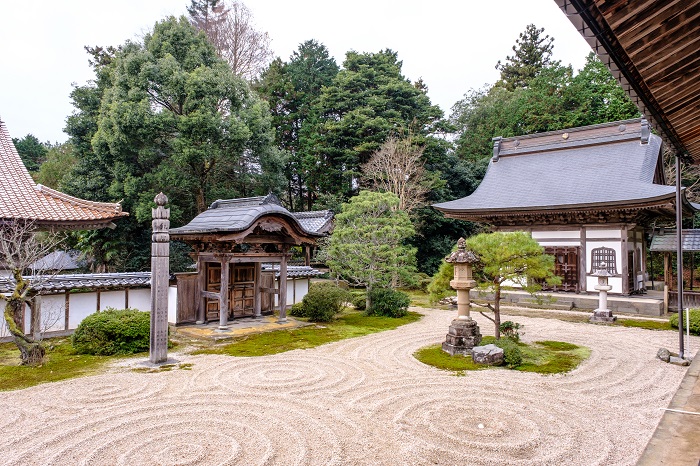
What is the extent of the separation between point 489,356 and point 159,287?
635 centimetres

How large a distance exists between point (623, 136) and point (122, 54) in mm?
23396

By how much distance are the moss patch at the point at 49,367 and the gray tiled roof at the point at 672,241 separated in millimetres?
16764

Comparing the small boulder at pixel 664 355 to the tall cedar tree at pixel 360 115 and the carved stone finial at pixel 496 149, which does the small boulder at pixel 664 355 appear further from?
the tall cedar tree at pixel 360 115

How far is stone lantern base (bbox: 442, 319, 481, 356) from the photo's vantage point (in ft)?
28.6

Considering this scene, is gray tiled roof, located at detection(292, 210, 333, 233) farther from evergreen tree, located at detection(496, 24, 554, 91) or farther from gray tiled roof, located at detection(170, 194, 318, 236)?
evergreen tree, located at detection(496, 24, 554, 91)

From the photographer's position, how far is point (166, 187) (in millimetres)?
18609

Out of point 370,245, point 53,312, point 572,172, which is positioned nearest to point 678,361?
point 370,245

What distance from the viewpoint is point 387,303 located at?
13812 millimetres

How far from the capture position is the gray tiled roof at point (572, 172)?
1620cm

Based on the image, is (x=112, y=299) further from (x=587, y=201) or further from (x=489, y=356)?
(x=587, y=201)

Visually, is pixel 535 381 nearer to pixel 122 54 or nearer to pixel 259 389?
pixel 259 389

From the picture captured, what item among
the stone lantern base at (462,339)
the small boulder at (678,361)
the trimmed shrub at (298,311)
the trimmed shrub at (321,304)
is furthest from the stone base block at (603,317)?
the trimmed shrub at (298,311)

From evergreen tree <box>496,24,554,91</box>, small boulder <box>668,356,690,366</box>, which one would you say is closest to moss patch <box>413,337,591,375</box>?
small boulder <box>668,356,690,366</box>

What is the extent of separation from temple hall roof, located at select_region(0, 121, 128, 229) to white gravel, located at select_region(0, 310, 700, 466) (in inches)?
208
